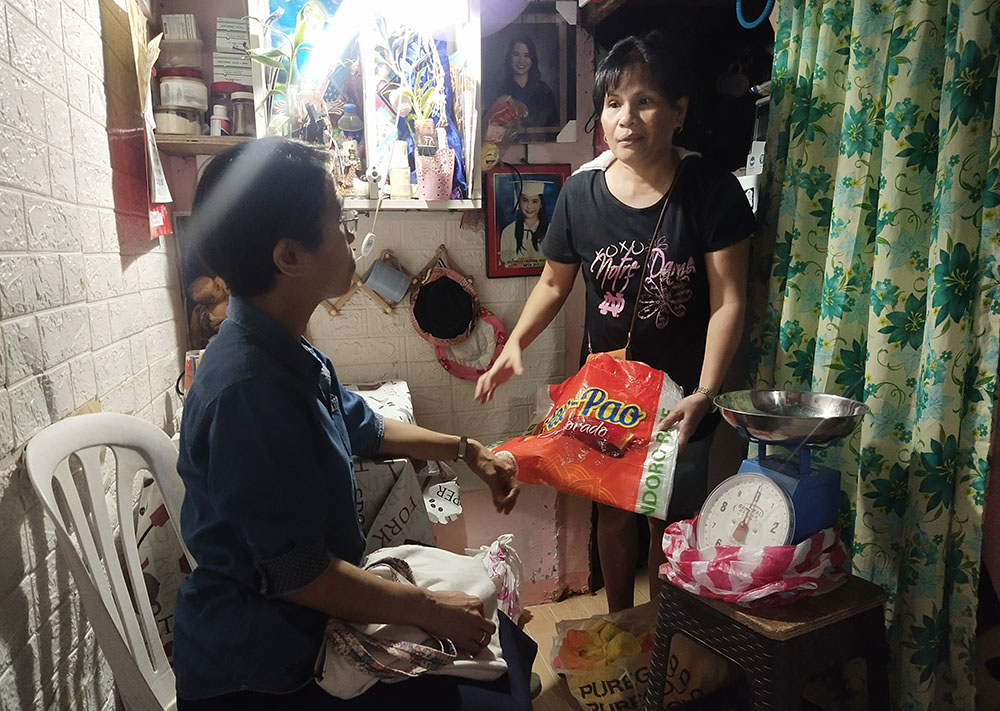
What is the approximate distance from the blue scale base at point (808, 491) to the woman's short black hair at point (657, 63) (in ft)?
3.46

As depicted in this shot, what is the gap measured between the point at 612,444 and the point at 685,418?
22 centimetres

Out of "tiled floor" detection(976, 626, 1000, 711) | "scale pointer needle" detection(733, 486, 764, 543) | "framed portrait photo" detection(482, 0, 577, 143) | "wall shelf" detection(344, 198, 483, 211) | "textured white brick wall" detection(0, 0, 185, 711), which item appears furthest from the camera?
"framed portrait photo" detection(482, 0, 577, 143)

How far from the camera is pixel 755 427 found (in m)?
1.49

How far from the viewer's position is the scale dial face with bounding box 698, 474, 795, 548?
144 cm

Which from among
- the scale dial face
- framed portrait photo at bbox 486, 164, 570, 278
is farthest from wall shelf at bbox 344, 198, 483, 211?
the scale dial face

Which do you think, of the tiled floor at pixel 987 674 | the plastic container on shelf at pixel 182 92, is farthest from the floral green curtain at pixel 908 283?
the plastic container on shelf at pixel 182 92

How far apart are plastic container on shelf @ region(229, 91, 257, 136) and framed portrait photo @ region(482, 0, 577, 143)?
0.82 metres

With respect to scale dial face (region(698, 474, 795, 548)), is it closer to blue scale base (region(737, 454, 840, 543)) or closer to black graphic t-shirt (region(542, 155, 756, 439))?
blue scale base (region(737, 454, 840, 543))

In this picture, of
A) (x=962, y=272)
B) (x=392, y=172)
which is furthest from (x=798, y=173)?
(x=392, y=172)

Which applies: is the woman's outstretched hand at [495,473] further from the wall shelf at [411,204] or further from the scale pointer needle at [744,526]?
the wall shelf at [411,204]

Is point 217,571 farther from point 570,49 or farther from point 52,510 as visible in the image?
point 570,49

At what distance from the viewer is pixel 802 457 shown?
1.48m

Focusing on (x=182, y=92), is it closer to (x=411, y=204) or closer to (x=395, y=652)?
(x=411, y=204)

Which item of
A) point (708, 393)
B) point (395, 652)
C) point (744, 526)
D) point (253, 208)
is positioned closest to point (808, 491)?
point (744, 526)
